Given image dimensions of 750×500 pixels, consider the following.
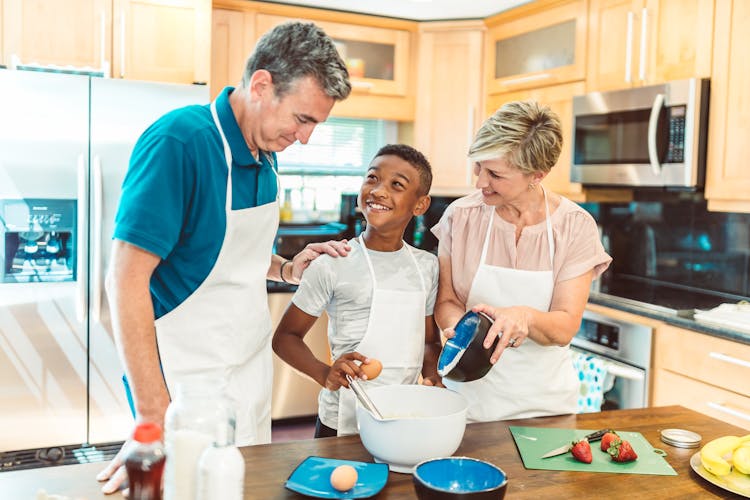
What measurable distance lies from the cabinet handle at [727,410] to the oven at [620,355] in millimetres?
272

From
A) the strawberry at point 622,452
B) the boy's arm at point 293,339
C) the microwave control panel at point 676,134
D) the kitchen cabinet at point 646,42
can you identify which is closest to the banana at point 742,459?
the strawberry at point 622,452

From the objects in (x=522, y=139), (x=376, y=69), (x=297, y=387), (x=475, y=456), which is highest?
(x=376, y=69)

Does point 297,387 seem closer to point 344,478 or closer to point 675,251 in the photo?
point 675,251

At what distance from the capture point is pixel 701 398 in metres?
2.54

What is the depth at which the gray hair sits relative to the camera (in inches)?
51.4

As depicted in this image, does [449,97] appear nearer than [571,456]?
No

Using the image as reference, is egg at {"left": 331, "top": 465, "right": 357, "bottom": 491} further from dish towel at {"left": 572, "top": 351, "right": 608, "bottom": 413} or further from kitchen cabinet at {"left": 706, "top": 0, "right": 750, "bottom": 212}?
kitchen cabinet at {"left": 706, "top": 0, "right": 750, "bottom": 212}

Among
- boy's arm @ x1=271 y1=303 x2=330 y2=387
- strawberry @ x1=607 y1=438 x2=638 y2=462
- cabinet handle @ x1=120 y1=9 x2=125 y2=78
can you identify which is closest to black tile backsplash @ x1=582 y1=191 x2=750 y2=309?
strawberry @ x1=607 y1=438 x2=638 y2=462

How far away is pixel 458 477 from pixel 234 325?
577 mm

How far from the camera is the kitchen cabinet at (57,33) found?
2.92m

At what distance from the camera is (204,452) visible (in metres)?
0.85

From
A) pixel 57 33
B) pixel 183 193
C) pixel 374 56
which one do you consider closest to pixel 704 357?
pixel 183 193

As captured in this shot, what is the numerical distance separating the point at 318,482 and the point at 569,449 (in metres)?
0.49

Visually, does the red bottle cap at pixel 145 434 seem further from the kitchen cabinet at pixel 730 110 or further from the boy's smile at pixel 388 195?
the kitchen cabinet at pixel 730 110
